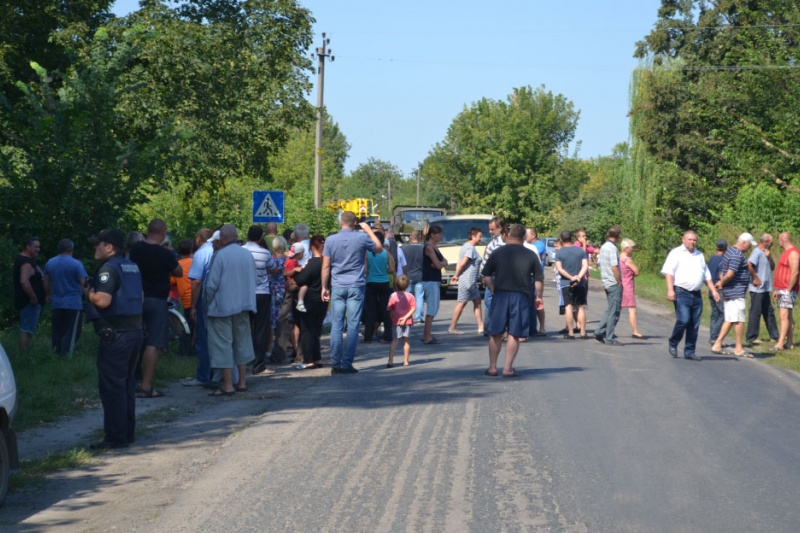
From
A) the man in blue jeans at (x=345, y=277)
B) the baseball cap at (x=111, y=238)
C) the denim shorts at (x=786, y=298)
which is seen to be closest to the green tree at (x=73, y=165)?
the man in blue jeans at (x=345, y=277)

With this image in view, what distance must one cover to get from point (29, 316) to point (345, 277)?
16.2ft

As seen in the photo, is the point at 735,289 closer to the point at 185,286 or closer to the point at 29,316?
the point at 185,286

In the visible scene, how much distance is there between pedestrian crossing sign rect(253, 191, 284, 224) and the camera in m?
23.1

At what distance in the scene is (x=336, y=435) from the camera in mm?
9117

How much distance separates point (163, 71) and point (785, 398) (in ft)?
64.7

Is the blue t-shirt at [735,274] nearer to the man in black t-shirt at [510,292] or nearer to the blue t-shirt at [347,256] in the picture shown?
the man in black t-shirt at [510,292]

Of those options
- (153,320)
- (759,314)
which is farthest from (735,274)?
(153,320)

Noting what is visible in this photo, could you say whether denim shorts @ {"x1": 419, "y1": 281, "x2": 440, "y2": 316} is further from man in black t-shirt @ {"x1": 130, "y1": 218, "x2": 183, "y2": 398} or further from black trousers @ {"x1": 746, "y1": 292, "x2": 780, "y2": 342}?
man in black t-shirt @ {"x1": 130, "y1": 218, "x2": 183, "y2": 398}

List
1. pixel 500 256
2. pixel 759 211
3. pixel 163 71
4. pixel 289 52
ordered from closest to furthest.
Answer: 1. pixel 500 256
2. pixel 163 71
3. pixel 289 52
4. pixel 759 211

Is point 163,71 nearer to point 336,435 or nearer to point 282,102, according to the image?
point 282,102

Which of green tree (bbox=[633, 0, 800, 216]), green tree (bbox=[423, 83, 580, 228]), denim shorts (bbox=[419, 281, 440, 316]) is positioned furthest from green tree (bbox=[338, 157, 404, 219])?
denim shorts (bbox=[419, 281, 440, 316])

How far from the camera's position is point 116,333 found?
8875mm

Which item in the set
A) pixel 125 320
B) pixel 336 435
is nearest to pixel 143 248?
pixel 125 320

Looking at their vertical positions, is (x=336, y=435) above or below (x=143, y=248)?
below
